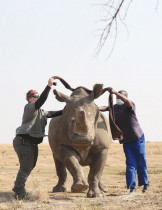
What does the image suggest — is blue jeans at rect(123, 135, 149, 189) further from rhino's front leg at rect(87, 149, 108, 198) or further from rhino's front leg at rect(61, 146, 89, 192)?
rhino's front leg at rect(61, 146, 89, 192)

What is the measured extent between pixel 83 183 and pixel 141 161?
6.20ft

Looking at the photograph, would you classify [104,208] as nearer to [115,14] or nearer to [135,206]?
[135,206]

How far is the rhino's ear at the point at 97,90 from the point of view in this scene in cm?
911

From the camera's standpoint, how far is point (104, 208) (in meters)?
7.37

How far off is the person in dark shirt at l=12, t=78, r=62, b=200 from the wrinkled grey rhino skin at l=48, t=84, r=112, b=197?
43cm

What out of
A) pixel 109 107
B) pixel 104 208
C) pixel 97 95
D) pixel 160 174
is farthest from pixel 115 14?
pixel 160 174

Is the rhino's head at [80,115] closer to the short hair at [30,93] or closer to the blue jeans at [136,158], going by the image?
the short hair at [30,93]

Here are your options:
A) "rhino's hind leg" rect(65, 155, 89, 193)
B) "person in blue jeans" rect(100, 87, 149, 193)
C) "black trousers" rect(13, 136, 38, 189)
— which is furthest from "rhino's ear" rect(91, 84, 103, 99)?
"black trousers" rect(13, 136, 38, 189)

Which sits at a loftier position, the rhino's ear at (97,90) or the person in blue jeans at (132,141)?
the rhino's ear at (97,90)

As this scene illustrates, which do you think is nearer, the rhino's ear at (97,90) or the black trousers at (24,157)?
the black trousers at (24,157)

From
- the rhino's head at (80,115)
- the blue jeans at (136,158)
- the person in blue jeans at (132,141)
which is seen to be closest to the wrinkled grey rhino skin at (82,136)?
the rhino's head at (80,115)

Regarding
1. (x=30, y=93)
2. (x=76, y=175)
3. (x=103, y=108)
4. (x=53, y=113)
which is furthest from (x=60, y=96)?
(x=76, y=175)

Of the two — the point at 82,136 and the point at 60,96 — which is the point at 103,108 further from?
the point at 82,136

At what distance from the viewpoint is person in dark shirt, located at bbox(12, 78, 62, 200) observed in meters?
8.76
